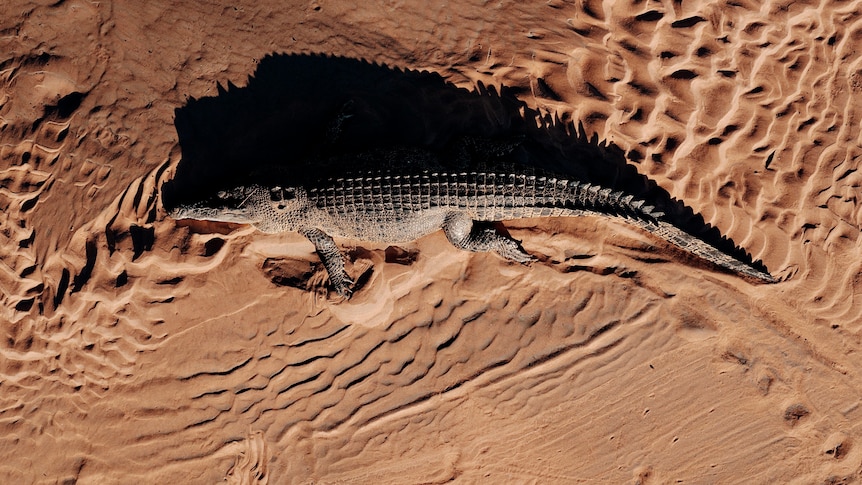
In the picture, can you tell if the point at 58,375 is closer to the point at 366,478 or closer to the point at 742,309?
the point at 366,478

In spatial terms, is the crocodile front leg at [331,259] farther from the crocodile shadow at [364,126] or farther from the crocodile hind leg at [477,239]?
the crocodile hind leg at [477,239]

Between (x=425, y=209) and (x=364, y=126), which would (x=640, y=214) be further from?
(x=364, y=126)

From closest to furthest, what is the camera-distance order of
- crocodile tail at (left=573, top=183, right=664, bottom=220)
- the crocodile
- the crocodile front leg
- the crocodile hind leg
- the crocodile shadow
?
the crocodile → crocodile tail at (left=573, top=183, right=664, bottom=220) → the crocodile hind leg → the crocodile front leg → the crocodile shadow

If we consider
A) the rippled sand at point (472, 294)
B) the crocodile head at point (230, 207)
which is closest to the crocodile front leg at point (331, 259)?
the rippled sand at point (472, 294)

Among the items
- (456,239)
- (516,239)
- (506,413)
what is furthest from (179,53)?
(506,413)

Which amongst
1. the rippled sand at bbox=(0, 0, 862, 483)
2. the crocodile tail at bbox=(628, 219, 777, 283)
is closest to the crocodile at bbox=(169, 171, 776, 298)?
the crocodile tail at bbox=(628, 219, 777, 283)

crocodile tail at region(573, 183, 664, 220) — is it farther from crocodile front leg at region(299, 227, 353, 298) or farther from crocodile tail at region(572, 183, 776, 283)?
crocodile front leg at region(299, 227, 353, 298)
